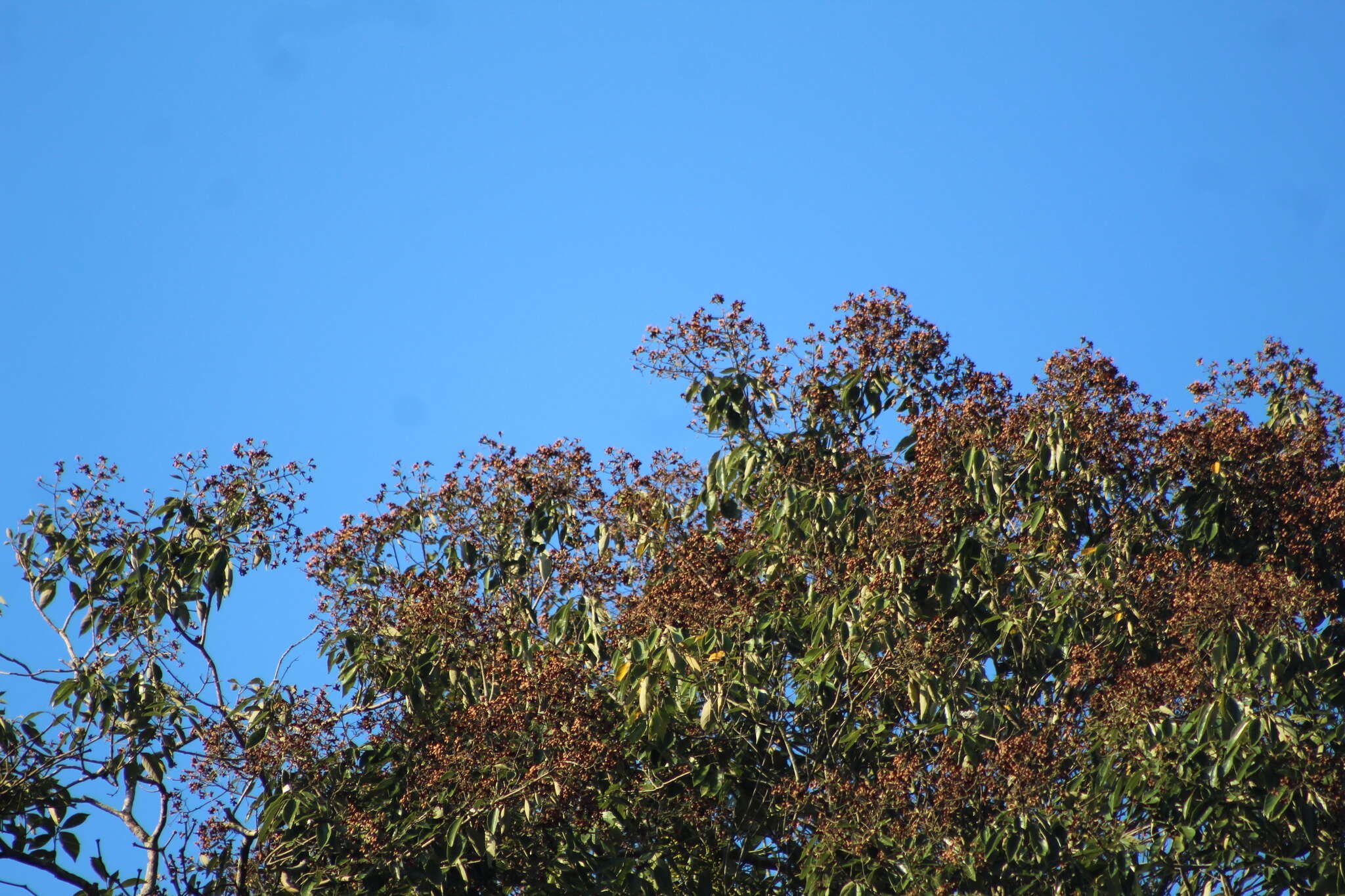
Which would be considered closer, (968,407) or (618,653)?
(618,653)

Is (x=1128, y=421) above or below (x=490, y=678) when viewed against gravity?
above

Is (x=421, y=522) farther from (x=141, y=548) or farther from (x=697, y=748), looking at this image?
(x=697, y=748)

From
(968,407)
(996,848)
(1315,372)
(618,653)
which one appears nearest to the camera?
(996,848)

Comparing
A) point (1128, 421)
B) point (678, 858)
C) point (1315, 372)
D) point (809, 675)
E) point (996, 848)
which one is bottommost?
point (996, 848)

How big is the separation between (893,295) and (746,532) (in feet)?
4.97

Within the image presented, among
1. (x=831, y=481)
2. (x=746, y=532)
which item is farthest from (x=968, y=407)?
(x=746, y=532)

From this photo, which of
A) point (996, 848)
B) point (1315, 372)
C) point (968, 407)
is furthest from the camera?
point (1315, 372)

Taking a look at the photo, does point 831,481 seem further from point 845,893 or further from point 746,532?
point 845,893

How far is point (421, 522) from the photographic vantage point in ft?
26.3

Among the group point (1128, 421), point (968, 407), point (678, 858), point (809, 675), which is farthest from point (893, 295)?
point (678, 858)

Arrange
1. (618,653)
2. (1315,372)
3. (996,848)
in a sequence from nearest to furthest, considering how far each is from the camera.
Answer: (996,848) → (618,653) → (1315,372)

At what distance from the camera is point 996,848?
6.14 meters

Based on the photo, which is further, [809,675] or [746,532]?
[746,532]

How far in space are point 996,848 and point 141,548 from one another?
4271mm
